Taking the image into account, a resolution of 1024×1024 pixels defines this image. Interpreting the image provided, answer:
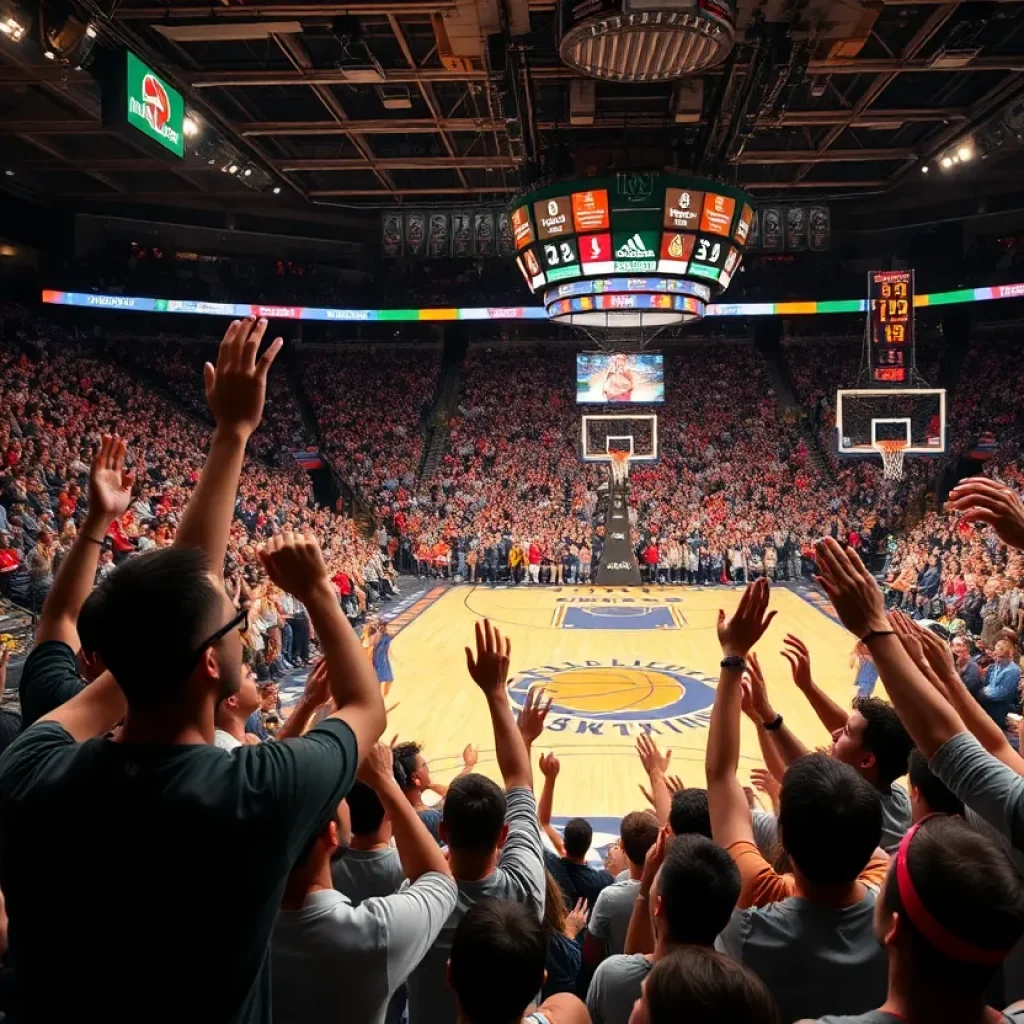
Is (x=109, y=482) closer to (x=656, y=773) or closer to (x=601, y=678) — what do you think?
(x=656, y=773)

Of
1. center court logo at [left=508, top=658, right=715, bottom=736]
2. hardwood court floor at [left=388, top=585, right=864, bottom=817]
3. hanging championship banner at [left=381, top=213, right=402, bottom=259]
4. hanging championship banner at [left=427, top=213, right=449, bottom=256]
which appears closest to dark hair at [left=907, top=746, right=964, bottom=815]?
hardwood court floor at [left=388, top=585, right=864, bottom=817]

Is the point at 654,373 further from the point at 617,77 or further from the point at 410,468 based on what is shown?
the point at 617,77

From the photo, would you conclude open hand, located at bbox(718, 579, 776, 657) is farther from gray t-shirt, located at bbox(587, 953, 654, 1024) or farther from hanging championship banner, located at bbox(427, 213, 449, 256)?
hanging championship banner, located at bbox(427, 213, 449, 256)

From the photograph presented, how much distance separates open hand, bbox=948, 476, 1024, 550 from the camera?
7.58 ft

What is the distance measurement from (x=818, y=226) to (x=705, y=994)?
78.9 feet

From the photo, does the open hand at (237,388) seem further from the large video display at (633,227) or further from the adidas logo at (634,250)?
the adidas logo at (634,250)

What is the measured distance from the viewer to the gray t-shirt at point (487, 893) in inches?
87.7

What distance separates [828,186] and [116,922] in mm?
23931

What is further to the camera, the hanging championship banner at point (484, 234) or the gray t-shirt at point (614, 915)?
the hanging championship banner at point (484, 234)

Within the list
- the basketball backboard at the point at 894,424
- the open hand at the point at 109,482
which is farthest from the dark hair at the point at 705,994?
the basketball backboard at the point at 894,424

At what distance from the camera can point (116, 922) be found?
4.32 ft

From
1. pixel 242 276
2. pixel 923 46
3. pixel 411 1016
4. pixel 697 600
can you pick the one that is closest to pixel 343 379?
pixel 242 276

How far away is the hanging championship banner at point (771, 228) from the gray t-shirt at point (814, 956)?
22871 mm

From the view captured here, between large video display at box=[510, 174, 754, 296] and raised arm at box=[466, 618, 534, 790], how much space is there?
32.4 feet
